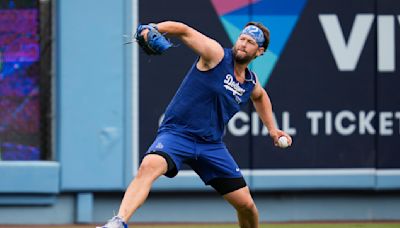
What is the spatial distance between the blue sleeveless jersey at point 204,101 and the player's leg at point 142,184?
42 cm

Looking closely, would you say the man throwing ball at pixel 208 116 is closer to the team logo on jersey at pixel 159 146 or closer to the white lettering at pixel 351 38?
the team logo on jersey at pixel 159 146

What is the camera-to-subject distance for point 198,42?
7.20 m

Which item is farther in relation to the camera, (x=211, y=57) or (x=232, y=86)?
(x=232, y=86)

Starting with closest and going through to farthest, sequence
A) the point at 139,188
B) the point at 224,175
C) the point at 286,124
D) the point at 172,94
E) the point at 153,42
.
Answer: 1. the point at 153,42
2. the point at 139,188
3. the point at 224,175
4. the point at 172,94
5. the point at 286,124

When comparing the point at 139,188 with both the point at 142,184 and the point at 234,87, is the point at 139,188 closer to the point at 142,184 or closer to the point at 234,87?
the point at 142,184

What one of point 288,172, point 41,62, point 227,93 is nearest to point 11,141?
point 41,62

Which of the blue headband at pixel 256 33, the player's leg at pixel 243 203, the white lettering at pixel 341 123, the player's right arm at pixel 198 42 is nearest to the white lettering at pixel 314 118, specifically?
the white lettering at pixel 341 123

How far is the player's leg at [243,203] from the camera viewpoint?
7879mm

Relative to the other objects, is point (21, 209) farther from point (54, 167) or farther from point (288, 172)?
point (288, 172)

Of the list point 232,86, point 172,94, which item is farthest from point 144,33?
point 172,94

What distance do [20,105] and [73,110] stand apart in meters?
0.65

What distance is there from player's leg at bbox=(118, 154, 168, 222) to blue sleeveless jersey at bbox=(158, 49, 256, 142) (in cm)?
42

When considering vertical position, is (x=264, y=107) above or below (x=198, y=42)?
below

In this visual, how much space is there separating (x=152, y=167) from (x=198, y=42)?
3.07 ft
